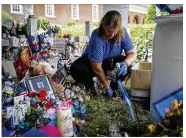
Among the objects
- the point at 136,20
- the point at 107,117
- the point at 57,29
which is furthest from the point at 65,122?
the point at 57,29

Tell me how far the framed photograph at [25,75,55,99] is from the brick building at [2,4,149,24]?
1.79 feet

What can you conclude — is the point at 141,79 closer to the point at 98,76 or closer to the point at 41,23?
the point at 98,76

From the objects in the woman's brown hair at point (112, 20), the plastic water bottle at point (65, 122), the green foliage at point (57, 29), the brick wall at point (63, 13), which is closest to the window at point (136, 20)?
the brick wall at point (63, 13)

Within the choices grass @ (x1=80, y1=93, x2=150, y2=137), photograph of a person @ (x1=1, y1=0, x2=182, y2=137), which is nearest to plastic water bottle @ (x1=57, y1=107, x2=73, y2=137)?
photograph of a person @ (x1=1, y1=0, x2=182, y2=137)

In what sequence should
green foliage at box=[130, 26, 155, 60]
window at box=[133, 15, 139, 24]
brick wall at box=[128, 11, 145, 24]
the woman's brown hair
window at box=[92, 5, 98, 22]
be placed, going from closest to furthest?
the woman's brown hair < window at box=[92, 5, 98, 22] < brick wall at box=[128, 11, 145, 24] < window at box=[133, 15, 139, 24] < green foliage at box=[130, 26, 155, 60]

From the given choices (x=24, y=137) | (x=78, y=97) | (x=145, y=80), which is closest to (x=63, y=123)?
(x=24, y=137)

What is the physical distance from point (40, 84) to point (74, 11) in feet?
2.38

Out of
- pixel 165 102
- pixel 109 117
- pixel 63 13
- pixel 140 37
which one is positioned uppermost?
pixel 63 13

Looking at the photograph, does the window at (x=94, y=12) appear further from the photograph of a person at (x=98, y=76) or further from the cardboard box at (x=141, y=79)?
the cardboard box at (x=141, y=79)

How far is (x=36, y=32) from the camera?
Answer: 10.6ft

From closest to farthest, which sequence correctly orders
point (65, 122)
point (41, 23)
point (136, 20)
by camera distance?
point (65, 122)
point (136, 20)
point (41, 23)

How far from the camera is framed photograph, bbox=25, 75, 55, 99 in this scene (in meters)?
2.13

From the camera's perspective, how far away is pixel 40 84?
2170 mm

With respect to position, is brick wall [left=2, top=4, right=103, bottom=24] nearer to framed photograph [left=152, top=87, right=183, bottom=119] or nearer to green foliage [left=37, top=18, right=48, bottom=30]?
green foliage [left=37, top=18, right=48, bottom=30]
